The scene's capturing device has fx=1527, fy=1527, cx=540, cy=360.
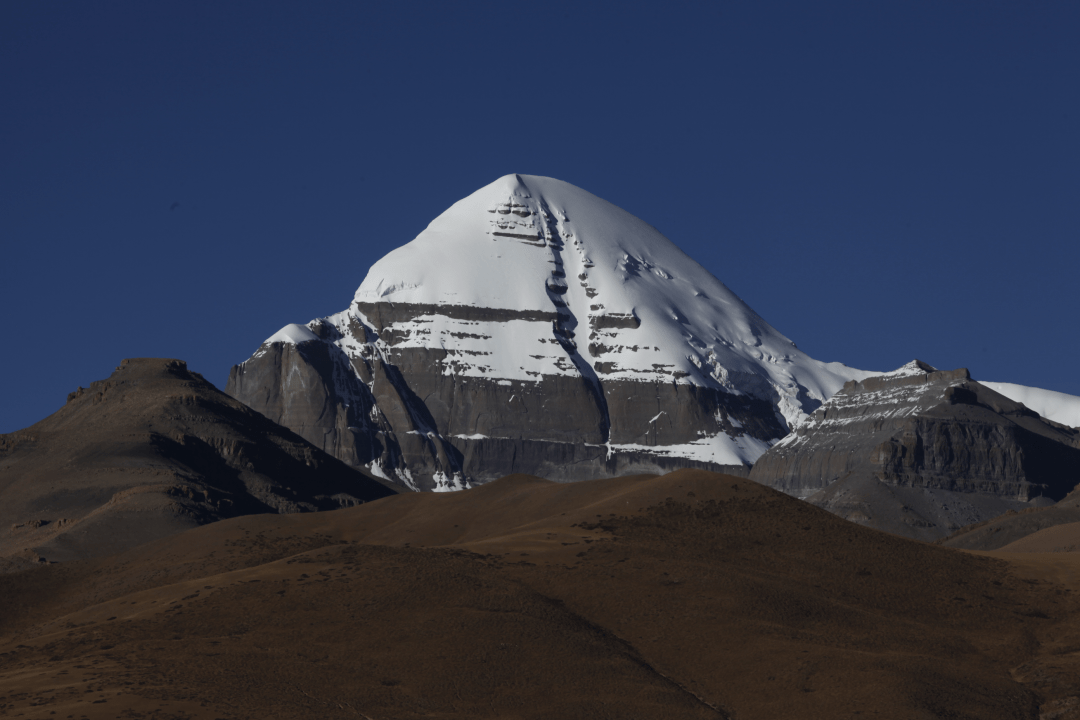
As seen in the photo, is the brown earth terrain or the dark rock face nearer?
the brown earth terrain

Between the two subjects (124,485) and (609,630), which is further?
(124,485)

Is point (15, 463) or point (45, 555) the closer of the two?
point (45, 555)

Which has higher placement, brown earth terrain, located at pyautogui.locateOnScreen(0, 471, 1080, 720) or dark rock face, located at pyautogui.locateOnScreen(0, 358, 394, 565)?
dark rock face, located at pyautogui.locateOnScreen(0, 358, 394, 565)

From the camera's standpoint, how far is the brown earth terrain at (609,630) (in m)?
58.3

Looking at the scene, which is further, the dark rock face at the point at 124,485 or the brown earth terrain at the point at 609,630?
the dark rock face at the point at 124,485

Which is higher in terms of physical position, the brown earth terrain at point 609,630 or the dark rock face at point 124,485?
the dark rock face at point 124,485

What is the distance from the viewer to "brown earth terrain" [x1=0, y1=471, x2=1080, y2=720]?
58312mm

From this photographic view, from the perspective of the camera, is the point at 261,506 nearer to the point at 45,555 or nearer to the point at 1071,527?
the point at 45,555

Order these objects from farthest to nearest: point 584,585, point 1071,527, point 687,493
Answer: point 1071,527, point 687,493, point 584,585

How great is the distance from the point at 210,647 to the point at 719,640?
71.1 ft

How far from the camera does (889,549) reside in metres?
81.8

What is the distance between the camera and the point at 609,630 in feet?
223

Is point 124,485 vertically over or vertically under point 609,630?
over

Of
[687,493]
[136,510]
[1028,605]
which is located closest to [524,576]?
[687,493]
